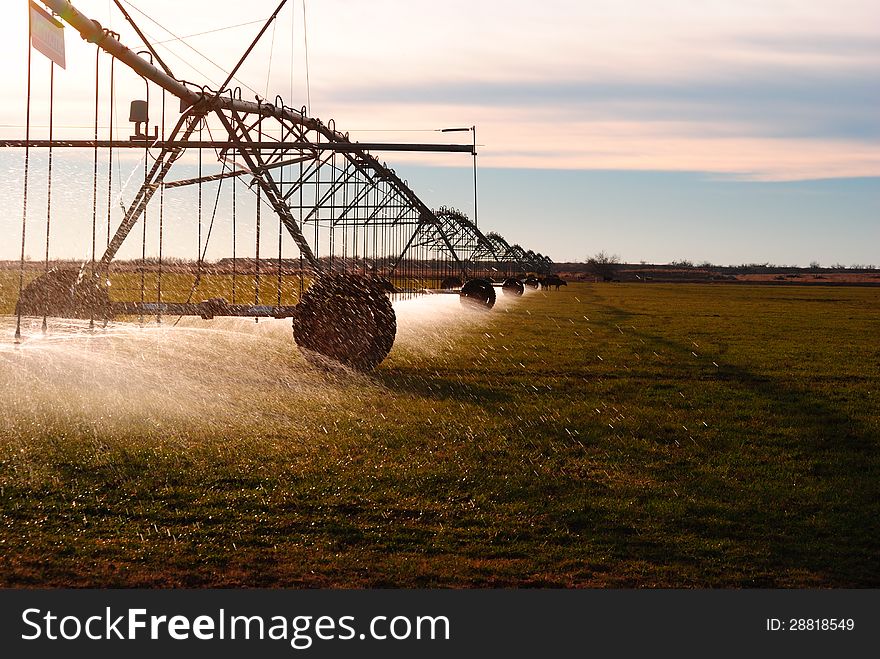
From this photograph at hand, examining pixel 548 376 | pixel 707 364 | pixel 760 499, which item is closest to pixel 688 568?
pixel 760 499

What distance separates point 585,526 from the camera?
19.6 feet

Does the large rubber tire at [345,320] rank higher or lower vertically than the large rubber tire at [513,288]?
lower

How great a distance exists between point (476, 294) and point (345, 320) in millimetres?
22648

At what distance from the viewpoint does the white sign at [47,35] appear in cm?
780

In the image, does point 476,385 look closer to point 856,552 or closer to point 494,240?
point 856,552

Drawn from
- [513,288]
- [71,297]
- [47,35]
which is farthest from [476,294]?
[47,35]

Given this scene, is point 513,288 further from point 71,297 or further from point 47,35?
point 47,35

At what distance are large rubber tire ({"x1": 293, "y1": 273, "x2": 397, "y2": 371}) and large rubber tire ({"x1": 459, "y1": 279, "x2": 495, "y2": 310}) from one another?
21986 millimetres

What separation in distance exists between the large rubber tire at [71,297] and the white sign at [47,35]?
13.9ft

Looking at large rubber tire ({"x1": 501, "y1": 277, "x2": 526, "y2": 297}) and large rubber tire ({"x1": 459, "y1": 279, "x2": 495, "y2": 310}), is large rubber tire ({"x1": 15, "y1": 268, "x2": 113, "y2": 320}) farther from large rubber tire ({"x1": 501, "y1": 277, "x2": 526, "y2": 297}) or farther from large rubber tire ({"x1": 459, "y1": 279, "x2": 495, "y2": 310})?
large rubber tire ({"x1": 501, "y1": 277, "x2": 526, "y2": 297})

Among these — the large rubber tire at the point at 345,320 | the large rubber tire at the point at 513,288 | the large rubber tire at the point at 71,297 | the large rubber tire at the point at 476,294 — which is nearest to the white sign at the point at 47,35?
the large rubber tire at the point at 71,297

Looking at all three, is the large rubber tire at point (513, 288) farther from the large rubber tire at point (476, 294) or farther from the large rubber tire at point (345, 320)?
the large rubber tire at point (345, 320)

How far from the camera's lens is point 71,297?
40.2 ft

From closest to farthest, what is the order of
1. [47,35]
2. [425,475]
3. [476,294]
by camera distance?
[425,475] < [47,35] < [476,294]
